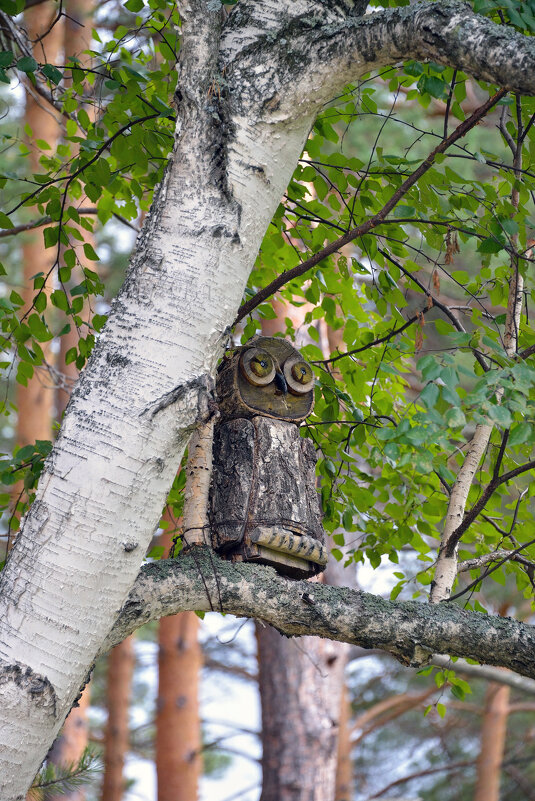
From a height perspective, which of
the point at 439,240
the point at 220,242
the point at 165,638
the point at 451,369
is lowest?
the point at 451,369

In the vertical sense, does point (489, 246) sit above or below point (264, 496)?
above

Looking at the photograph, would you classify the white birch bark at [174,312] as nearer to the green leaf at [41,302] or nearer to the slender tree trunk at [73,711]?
the green leaf at [41,302]

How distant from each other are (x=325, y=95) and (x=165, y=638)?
685 cm

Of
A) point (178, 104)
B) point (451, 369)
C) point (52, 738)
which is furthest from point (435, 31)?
point (52, 738)

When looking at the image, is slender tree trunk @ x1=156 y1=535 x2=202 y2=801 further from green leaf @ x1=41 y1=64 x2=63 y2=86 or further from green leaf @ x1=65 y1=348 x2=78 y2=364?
green leaf @ x1=41 y1=64 x2=63 y2=86

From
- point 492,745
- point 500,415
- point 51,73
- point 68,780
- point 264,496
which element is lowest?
point 68,780

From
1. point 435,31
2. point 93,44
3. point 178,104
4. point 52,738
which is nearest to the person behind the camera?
point 52,738

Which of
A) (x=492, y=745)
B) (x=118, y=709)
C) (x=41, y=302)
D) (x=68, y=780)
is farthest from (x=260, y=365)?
(x=492, y=745)

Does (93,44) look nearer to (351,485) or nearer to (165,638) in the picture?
(165,638)

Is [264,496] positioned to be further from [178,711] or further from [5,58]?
[178,711]

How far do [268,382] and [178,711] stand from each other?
626 centimetres

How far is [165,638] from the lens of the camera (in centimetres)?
778

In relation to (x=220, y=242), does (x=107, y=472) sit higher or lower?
lower

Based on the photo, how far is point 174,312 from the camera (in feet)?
5.00
